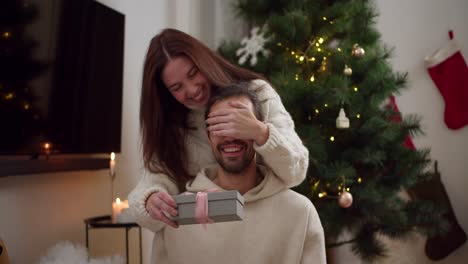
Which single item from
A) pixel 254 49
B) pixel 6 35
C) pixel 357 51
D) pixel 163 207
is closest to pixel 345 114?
pixel 357 51

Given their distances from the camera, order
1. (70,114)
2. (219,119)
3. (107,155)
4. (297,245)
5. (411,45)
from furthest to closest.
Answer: (411,45) < (107,155) < (70,114) < (297,245) < (219,119)

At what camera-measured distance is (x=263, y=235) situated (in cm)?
135

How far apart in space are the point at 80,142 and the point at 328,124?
1.03m

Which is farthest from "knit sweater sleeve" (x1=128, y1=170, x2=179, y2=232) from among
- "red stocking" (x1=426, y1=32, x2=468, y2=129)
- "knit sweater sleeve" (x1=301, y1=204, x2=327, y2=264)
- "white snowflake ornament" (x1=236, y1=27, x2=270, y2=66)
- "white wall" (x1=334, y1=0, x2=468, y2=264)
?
"red stocking" (x1=426, y1=32, x2=468, y2=129)

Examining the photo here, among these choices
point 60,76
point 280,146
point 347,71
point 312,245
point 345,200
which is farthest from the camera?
point 347,71

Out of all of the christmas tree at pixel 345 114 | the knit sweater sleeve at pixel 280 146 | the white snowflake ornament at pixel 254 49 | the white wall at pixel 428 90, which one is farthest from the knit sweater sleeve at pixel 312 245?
the white wall at pixel 428 90

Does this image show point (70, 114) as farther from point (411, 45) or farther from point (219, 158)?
point (411, 45)

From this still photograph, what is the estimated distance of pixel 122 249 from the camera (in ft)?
7.95

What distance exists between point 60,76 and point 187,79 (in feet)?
1.73

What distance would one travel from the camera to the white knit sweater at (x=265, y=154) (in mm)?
1271

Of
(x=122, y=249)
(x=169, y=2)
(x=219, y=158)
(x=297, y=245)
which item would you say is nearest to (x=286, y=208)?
(x=297, y=245)

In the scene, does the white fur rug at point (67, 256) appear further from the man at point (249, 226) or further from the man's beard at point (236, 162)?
the man's beard at point (236, 162)

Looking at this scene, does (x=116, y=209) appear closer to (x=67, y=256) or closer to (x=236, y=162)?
(x=67, y=256)

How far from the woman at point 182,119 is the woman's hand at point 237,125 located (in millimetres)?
55
